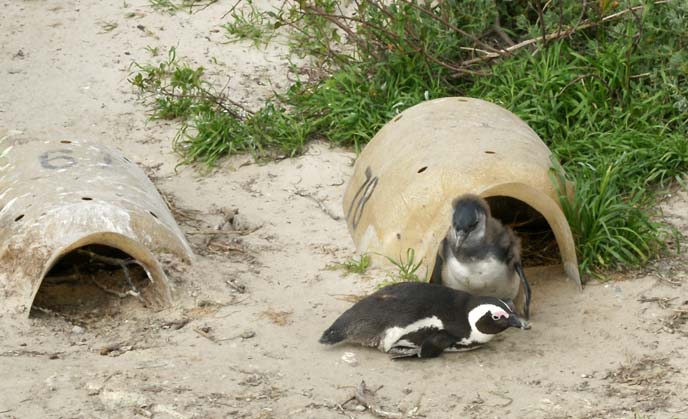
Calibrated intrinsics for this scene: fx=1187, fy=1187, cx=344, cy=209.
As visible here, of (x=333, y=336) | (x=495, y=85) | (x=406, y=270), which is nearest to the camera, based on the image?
(x=333, y=336)

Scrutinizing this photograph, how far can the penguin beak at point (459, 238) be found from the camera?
5.88 m

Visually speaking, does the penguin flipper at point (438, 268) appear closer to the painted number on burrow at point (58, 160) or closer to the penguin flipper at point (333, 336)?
the penguin flipper at point (333, 336)

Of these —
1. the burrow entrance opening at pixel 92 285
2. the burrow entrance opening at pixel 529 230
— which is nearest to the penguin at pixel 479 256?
the burrow entrance opening at pixel 529 230

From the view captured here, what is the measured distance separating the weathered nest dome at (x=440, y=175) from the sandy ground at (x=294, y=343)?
250 millimetres

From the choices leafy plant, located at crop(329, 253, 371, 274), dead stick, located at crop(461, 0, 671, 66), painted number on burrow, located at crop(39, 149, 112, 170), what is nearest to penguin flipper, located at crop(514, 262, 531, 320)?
leafy plant, located at crop(329, 253, 371, 274)

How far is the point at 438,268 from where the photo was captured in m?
6.27

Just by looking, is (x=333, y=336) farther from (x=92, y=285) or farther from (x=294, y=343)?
(x=92, y=285)

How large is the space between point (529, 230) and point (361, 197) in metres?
1.05

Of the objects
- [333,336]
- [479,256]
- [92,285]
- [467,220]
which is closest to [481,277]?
[479,256]

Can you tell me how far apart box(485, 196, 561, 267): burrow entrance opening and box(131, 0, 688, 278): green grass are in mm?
394

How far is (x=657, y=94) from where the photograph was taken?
25.5ft

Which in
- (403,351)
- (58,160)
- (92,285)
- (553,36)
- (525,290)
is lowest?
(92,285)

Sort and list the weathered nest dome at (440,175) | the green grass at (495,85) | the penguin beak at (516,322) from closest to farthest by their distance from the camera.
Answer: the penguin beak at (516,322) → the weathered nest dome at (440,175) → the green grass at (495,85)

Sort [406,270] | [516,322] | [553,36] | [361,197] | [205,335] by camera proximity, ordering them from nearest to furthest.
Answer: [516,322], [205,335], [406,270], [361,197], [553,36]
